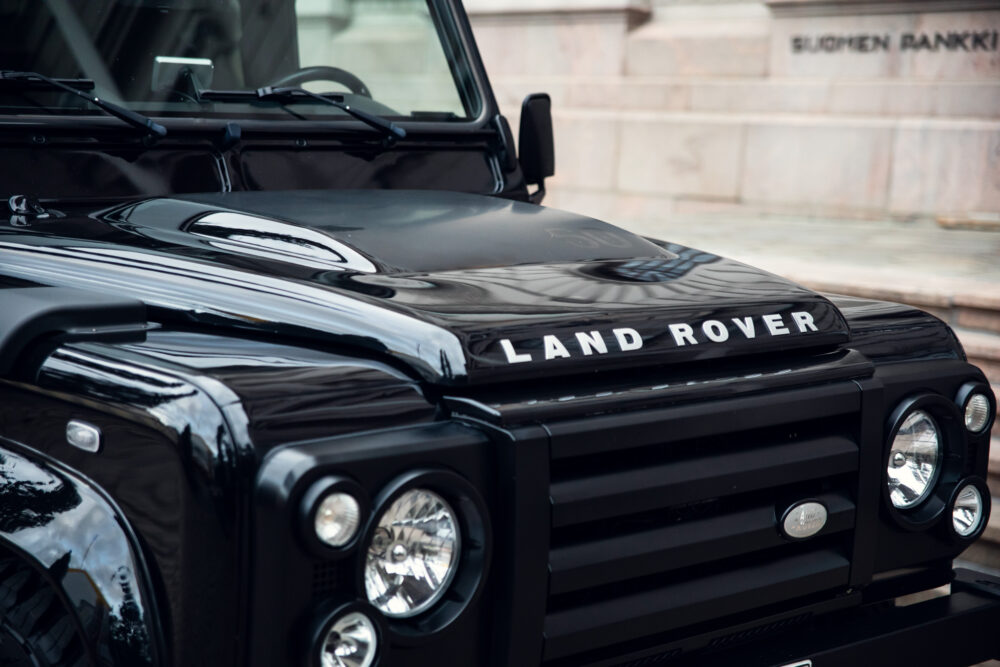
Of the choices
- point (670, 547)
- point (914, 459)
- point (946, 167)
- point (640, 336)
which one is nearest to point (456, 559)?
point (670, 547)

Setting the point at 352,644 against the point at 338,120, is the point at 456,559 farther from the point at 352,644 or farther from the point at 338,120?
the point at 338,120

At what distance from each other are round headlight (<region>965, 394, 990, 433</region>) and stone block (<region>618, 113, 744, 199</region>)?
772 centimetres

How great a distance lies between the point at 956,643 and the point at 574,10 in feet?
31.0

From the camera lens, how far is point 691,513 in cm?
210

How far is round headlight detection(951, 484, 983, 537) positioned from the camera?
2.51 m

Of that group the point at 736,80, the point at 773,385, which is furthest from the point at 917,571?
the point at 736,80

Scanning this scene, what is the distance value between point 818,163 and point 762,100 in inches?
32.3

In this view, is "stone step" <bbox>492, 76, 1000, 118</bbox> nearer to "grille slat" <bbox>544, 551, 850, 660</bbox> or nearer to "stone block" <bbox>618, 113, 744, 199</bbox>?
"stone block" <bbox>618, 113, 744, 199</bbox>

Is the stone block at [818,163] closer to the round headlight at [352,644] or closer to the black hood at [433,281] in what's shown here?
the black hood at [433,281]

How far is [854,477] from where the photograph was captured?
7.48ft

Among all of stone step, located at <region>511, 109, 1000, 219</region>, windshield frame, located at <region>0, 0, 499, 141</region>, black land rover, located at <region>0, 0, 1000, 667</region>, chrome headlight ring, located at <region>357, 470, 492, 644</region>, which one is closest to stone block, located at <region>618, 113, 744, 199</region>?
stone step, located at <region>511, 109, 1000, 219</region>

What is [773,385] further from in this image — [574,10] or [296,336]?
[574,10]

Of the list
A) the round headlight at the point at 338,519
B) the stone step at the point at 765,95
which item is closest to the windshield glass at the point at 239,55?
the round headlight at the point at 338,519

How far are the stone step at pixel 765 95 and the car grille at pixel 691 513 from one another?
7.47 metres
